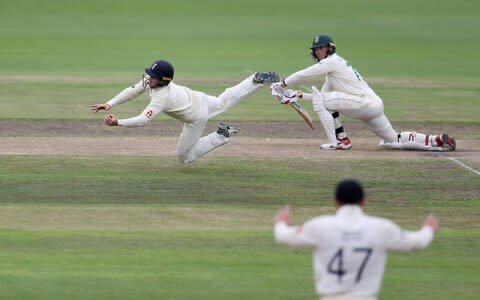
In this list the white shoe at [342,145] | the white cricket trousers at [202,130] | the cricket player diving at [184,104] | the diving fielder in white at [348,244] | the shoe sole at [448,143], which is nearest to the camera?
the diving fielder in white at [348,244]

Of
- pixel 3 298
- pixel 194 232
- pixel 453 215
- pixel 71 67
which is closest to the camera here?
pixel 3 298

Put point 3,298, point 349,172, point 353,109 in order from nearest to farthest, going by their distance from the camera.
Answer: point 3,298 → point 349,172 → point 353,109

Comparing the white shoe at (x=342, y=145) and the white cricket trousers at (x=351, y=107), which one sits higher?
the white cricket trousers at (x=351, y=107)

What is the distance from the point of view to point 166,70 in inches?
571

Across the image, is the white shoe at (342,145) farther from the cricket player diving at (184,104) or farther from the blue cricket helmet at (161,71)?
the blue cricket helmet at (161,71)

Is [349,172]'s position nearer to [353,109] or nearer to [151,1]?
[353,109]

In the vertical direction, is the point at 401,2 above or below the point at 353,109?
below

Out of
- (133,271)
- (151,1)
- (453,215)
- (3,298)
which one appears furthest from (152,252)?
(151,1)

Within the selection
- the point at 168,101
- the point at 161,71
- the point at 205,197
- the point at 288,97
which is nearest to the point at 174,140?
the point at 288,97

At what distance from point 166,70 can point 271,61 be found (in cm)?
1658

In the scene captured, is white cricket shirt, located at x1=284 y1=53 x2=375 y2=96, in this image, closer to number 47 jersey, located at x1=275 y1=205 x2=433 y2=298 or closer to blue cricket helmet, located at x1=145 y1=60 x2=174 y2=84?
blue cricket helmet, located at x1=145 y1=60 x2=174 y2=84

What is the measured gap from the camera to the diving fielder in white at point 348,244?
6863 millimetres

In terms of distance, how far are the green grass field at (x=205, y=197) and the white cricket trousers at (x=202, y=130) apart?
11.6 inches

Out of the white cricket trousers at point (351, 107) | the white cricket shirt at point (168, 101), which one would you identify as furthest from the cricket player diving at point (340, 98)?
the white cricket shirt at point (168, 101)
